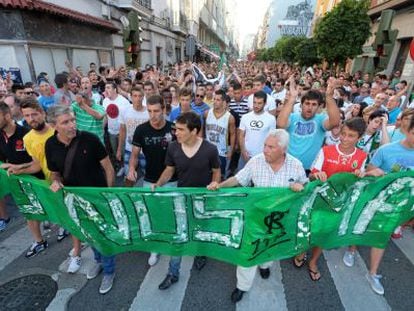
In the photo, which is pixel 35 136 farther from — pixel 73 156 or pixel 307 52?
pixel 307 52

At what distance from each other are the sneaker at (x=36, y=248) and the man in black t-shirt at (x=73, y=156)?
1.27 meters

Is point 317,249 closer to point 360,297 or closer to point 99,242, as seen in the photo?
point 360,297

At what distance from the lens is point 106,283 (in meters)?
3.18

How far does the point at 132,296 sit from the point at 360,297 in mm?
2581

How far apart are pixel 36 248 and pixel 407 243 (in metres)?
5.33

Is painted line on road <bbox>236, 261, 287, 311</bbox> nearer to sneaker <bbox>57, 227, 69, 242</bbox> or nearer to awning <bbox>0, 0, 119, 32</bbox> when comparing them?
sneaker <bbox>57, 227, 69, 242</bbox>

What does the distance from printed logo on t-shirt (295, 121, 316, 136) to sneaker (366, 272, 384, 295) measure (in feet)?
6.46

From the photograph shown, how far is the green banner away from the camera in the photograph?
2.72 m

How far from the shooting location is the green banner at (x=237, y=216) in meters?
2.72

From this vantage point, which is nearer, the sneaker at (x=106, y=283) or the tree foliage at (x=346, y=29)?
the sneaker at (x=106, y=283)

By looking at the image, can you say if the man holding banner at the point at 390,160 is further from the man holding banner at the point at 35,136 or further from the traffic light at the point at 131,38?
the traffic light at the point at 131,38

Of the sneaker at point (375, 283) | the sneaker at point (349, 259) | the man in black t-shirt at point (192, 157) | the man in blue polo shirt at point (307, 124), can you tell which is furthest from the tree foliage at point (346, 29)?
the man in black t-shirt at point (192, 157)

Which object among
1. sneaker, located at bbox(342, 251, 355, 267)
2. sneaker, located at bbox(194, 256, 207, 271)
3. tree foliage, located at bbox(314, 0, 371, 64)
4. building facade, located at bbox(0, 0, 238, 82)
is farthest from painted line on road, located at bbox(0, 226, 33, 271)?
tree foliage, located at bbox(314, 0, 371, 64)

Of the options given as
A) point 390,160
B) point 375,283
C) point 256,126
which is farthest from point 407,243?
point 256,126
